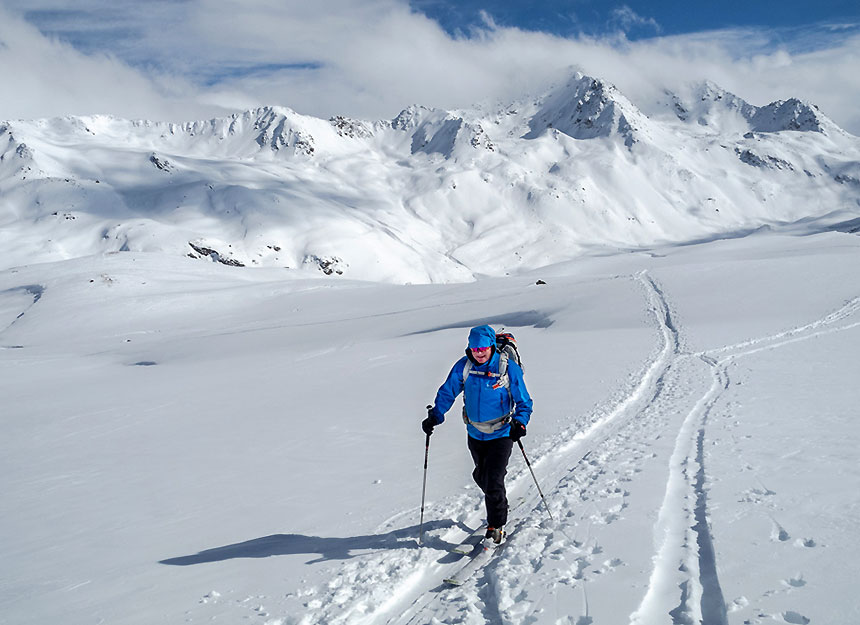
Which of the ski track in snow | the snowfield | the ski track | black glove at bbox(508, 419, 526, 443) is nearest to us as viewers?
the ski track

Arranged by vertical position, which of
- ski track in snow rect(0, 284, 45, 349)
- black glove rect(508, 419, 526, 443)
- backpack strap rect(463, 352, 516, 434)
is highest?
ski track in snow rect(0, 284, 45, 349)

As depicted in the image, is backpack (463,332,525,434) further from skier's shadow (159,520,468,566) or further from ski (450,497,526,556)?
skier's shadow (159,520,468,566)

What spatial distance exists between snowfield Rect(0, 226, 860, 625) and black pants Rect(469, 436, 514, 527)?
37 cm

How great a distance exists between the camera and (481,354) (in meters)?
6.73

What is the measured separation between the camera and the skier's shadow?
6875 millimetres

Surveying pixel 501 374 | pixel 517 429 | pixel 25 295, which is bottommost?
pixel 517 429

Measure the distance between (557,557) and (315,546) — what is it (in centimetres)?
292

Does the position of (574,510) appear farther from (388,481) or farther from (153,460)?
(153,460)

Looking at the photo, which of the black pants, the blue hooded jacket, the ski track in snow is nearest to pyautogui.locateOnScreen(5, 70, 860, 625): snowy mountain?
the black pants

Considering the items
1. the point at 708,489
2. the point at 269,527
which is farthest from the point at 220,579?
the point at 708,489

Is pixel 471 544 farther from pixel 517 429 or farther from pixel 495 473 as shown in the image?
pixel 517 429

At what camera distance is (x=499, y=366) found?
6789 mm

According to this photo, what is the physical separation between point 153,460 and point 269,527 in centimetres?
539

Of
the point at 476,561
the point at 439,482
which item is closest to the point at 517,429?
the point at 476,561
